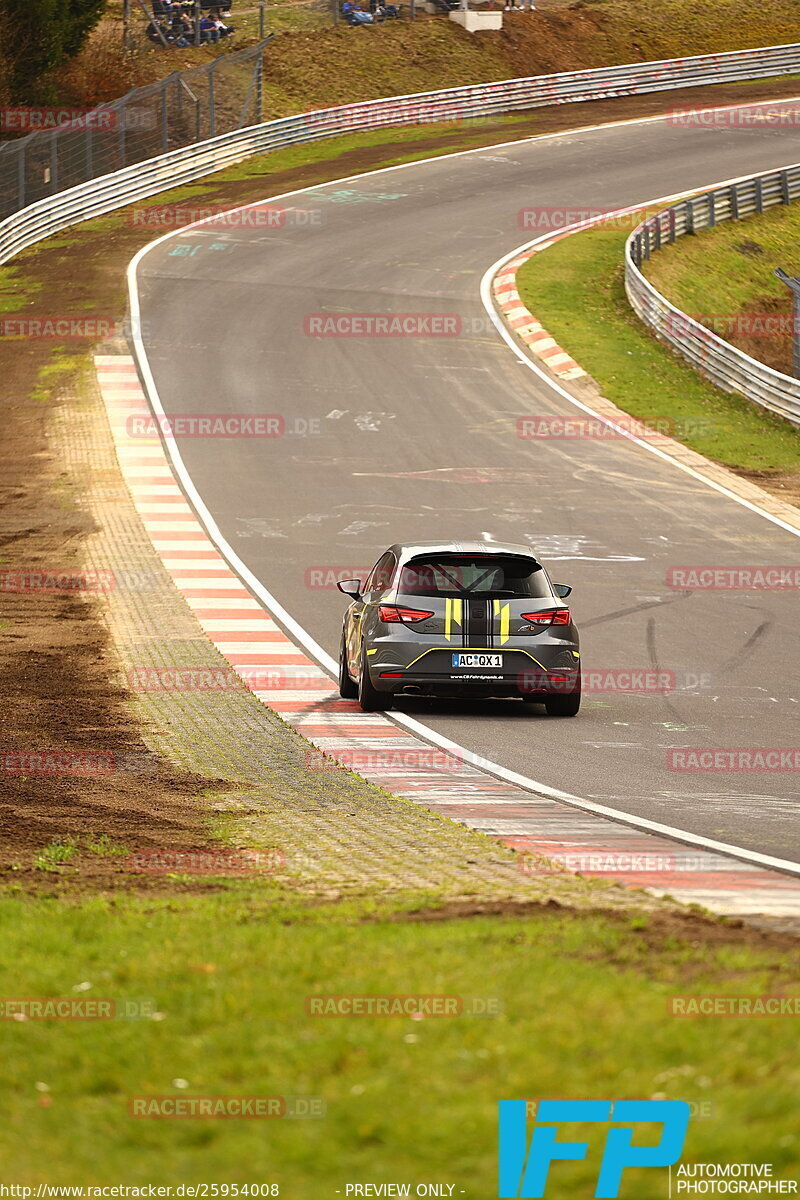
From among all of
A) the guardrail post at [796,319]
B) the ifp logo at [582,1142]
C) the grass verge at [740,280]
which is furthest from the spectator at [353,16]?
the ifp logo at [582,1142]

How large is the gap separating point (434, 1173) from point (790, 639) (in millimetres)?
15161

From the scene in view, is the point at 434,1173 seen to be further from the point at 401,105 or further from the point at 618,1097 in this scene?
the point at 401,105

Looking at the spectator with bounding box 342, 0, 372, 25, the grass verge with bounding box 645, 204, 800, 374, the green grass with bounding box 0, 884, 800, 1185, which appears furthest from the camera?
the spectator with bounding box 342, 0, 372, 25

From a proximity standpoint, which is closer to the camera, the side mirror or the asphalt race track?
the asphalt race track

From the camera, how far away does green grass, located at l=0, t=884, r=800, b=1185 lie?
14.7ft

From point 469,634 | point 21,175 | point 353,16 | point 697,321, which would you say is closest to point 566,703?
point 469,634

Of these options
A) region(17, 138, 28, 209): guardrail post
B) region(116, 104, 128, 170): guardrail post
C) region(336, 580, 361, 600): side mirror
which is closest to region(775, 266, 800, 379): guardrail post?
region(336, 580, 361, 600): side mirror

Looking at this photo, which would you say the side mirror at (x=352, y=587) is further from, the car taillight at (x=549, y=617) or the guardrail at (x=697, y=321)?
the guardrail at (x=697, y=321)

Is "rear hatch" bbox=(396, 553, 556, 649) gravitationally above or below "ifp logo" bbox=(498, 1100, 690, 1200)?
below

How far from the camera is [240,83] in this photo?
186 ft

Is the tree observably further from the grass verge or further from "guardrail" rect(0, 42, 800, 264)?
the grass verge

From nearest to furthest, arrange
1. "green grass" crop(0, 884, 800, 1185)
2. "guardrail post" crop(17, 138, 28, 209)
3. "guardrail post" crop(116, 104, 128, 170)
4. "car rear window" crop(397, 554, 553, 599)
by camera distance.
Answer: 1. "green grass" crop(0, 884, 800, 1185)
2. "car rear window" crop(397, 554, 553, 599)
3. "guardrail post" crop(17, 138, 28, 209)
4. "guardrail post" crop(116, 104, 128, 170)

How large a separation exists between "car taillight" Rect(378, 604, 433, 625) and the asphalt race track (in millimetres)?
983

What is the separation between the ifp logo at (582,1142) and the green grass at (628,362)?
26.7 metres
